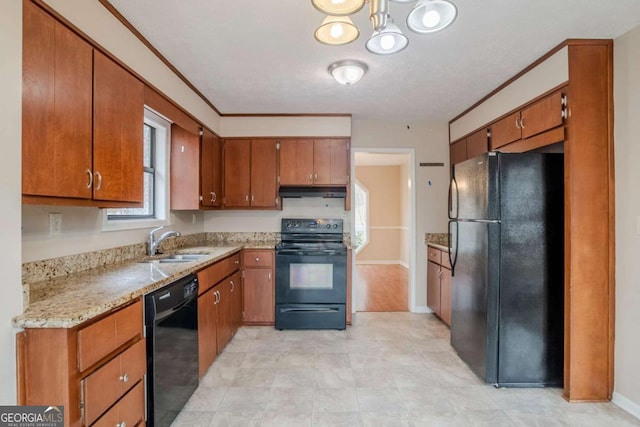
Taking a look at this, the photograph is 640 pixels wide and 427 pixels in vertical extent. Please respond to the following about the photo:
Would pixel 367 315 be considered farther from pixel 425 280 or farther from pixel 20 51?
pixel 20 51

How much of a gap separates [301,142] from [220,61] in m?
1.51

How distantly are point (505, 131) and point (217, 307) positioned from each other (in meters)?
3.00

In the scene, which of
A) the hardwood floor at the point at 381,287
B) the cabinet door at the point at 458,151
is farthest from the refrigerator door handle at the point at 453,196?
the hardwood floor at the point at 381,287

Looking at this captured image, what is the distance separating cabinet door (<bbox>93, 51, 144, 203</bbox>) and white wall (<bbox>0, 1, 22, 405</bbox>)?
0.49 m

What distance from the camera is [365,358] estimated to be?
289 cm

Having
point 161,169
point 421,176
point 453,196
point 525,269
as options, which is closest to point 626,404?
point 525,269

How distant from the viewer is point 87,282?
1.71m

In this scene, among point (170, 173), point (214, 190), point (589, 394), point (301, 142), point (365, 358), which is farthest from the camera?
point (301, 142)

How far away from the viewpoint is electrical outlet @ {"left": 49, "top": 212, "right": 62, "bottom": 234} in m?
1.80

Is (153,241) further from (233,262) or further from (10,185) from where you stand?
(10,185)

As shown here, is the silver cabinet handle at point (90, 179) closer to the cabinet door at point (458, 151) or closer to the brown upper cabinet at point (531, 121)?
the brown upper cabinet at point (531, 121)

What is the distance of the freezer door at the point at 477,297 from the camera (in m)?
2.42

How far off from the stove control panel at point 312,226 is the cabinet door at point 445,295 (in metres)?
1.30

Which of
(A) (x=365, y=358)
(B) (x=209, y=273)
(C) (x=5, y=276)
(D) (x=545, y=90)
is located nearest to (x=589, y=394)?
(A) (x=365, y=358)
